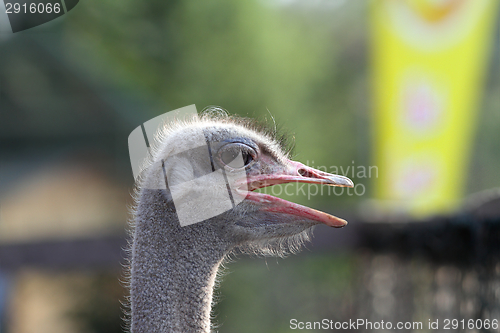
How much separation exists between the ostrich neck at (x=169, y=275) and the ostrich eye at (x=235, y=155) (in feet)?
0.77

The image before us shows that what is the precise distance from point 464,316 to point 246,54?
5702mm

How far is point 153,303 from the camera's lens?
56.8 inches

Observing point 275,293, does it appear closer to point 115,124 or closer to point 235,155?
point 115,124

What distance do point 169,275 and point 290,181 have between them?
0.51 metres

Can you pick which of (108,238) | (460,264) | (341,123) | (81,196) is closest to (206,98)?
(81,196)

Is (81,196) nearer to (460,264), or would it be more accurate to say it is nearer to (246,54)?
(246,54)

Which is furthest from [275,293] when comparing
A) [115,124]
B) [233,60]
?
[233,60]

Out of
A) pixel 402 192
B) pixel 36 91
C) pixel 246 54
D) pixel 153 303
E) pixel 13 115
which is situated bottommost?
pixel 153 303

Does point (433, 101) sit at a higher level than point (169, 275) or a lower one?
higher

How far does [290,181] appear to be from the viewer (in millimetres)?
1521

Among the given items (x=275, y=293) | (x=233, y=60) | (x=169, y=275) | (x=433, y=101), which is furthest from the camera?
(x=233, y=60)

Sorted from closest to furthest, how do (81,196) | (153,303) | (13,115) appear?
(153,303) → (13,115) → (81,196)

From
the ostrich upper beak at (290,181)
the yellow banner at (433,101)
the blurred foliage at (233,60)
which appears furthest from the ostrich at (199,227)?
the blurred foliage at (233,60)

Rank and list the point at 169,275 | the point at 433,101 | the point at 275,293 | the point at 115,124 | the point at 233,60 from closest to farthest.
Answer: the point at 169,275, the point at 433,101, the point at 115,124, the point at 275,293, the point at 233,60
